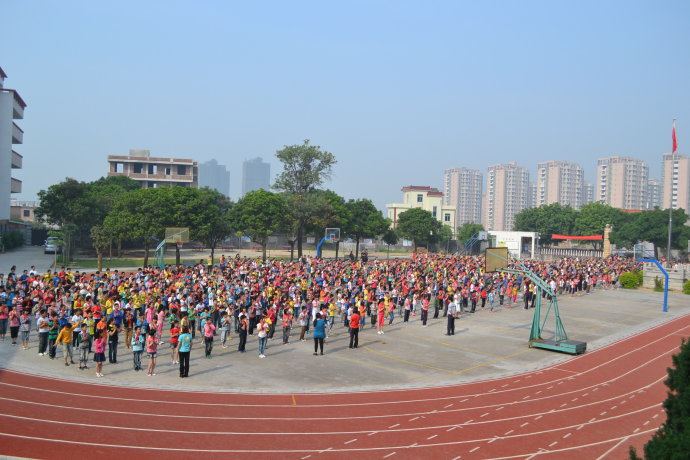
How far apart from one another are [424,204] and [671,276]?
70.3 metres

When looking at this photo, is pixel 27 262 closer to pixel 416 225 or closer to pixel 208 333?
pixel 208 333

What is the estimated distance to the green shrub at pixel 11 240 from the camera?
5612 centimetres

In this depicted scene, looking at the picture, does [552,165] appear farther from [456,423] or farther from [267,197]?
[456,423]

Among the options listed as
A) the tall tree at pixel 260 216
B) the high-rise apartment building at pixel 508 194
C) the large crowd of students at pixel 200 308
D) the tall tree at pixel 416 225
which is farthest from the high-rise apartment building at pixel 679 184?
the large crowd of students at pixel 200 308

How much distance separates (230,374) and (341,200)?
50032 mm

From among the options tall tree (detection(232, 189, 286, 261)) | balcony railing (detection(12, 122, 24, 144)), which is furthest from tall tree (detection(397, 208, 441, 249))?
balcony railing (detection(12, 122, 24, 144))

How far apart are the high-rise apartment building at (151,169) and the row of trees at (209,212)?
16027 millimetres

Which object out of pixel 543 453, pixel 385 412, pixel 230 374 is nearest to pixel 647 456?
pixel 543 453

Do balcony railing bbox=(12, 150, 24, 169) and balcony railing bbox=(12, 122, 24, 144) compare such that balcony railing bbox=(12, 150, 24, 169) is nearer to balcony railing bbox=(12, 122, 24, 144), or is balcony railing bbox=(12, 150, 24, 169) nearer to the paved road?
balcony railing bbox=(12, 122, 24, 144)

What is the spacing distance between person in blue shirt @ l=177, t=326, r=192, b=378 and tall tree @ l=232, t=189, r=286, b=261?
3490cm

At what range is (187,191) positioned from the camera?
4716 cm

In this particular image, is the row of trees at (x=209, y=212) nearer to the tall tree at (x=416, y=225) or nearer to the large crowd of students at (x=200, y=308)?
the tall tree at (x=416, y=225)

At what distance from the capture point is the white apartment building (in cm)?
11062

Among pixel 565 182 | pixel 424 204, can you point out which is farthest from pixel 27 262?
pixel 565 182
